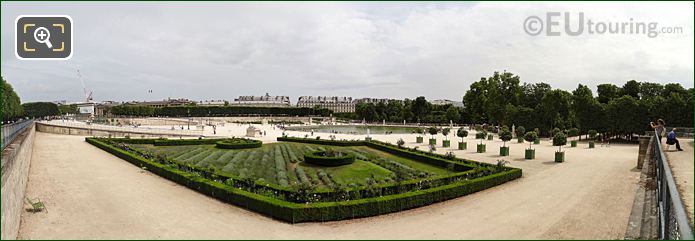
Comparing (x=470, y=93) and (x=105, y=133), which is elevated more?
(x=470, y=93)

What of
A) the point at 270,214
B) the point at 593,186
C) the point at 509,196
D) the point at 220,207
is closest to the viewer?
the point at 270,214

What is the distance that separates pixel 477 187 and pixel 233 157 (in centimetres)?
1995

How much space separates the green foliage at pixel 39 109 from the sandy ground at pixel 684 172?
525 feet

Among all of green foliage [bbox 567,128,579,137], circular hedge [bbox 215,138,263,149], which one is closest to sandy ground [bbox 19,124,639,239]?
circular hedge [bbox 215,138,263,149]

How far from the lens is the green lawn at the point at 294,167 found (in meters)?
24.6

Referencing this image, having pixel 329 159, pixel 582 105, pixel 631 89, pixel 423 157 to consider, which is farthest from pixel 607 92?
pixel 329 159

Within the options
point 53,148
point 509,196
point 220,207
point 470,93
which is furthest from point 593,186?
point 470,93

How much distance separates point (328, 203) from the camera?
16.3 m

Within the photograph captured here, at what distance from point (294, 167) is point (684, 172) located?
21028 millimetres

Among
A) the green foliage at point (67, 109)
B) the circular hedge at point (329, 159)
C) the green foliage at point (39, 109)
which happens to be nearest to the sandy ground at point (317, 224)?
the circular hedge at point (329, 159)

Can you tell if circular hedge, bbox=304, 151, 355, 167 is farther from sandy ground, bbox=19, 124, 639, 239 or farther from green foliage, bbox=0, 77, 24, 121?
green foliage, bbox=0, 77, 24, 121

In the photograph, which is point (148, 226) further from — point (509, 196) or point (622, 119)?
point (622, 119)

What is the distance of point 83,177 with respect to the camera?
22.9m

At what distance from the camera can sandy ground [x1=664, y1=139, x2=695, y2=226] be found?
11.3 meters
